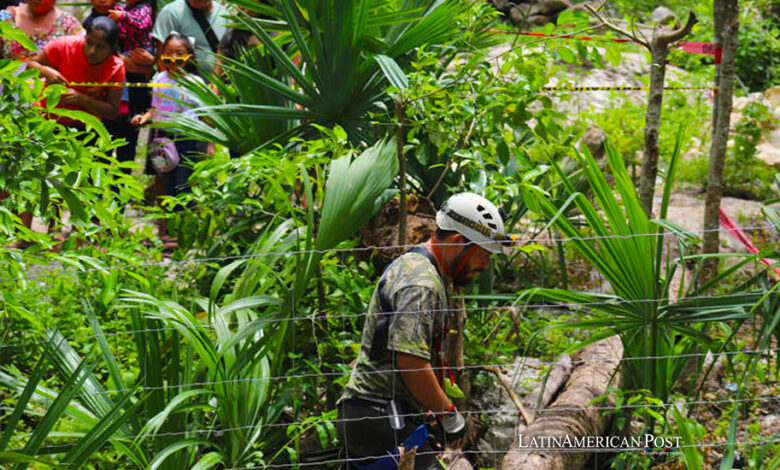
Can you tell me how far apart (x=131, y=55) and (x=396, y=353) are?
13.9ft

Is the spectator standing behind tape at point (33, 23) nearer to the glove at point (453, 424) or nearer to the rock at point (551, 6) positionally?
the glove at point (453, 424)

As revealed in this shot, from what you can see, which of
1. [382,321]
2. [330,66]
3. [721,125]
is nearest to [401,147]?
[330,66]

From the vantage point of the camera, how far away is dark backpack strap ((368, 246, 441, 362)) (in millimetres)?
3645

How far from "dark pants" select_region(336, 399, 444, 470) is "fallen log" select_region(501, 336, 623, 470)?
1.38 ft

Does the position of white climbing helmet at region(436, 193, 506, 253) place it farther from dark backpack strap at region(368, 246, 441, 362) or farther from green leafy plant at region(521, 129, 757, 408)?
green leafy plant at region(521, 129, 757, 408)

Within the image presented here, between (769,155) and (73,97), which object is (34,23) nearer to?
(73,97)

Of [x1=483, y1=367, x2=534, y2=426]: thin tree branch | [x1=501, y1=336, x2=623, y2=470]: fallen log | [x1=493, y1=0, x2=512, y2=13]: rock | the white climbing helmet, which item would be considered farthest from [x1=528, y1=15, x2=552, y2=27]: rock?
the white climbing helmet

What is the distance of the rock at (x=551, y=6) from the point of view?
38.6 feet

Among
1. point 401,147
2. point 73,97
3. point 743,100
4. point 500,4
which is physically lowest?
Result: point 401,147

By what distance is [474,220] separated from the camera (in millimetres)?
3715

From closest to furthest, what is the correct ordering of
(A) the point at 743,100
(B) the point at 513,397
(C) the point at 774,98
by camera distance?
(B) the point at 513,397 < (A) the point at 743,100 < (C) the point at 774,98

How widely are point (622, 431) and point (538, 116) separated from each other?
1.56m

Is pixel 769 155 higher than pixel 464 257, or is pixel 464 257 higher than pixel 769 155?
pixel 769 155

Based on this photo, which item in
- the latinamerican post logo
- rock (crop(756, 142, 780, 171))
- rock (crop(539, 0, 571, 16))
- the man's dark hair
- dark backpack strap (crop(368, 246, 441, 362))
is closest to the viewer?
dark backpack strap (crop(368, 246, 441, 362))
